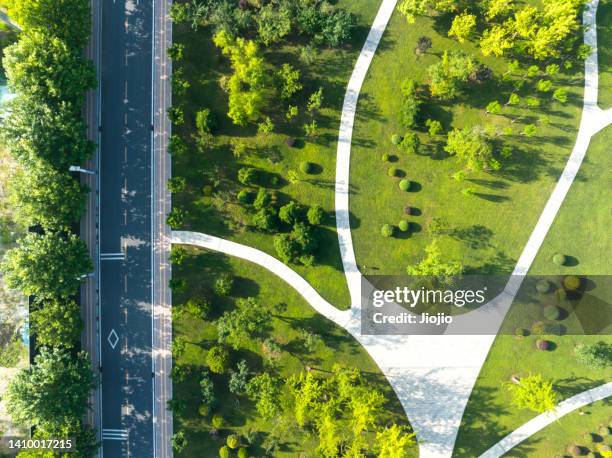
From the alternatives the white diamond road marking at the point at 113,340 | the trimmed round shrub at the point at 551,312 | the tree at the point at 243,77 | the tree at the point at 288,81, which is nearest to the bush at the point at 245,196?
the tree at the point at 243,77

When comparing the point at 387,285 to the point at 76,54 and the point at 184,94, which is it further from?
the point at 76,54

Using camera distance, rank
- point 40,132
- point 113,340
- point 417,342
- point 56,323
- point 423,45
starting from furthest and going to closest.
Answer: point 113,340 < point 417,342 < point 423,45 < point 56,323 < point 40,132

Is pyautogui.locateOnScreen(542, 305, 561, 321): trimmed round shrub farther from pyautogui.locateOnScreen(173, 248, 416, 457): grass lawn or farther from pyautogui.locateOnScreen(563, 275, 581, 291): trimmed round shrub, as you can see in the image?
pyautogui.locateOnScreen(173, 248, 416, 457): grass lawn

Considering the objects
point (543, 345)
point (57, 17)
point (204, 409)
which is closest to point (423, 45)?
point (543, 345)

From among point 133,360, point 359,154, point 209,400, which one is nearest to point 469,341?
point 359,154

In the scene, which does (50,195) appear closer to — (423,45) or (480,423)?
(423,45)

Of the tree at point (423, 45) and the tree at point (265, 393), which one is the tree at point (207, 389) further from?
the tree at point (423, 45)
